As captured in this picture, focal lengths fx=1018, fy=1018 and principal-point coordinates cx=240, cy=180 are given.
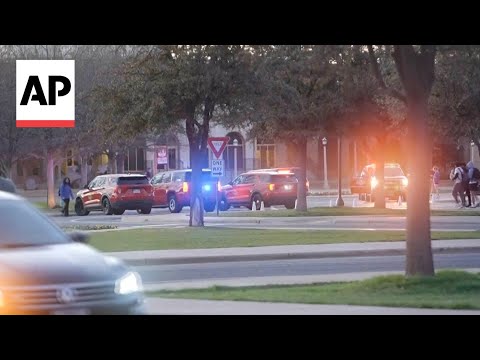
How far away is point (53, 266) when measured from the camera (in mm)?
10164

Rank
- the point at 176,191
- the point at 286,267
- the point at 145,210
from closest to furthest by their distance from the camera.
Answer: the point at 286,267 < the point at 145,210 < the point at 176,191

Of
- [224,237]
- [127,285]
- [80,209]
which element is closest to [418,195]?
[127,285]

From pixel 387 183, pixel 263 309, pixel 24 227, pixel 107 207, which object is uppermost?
pixel 387 183

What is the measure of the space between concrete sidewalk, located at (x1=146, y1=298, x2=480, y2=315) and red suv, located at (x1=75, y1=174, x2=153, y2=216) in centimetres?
2670

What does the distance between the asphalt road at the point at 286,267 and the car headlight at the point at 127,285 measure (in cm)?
793

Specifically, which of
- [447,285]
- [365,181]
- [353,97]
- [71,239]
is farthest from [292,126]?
[71,239]

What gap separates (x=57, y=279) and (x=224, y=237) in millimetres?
17103

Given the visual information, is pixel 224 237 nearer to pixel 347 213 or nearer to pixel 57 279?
pixel 347 213

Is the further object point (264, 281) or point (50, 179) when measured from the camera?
point (50, 179)

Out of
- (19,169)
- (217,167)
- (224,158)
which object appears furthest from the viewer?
(224,158)

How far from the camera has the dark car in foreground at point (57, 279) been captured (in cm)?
980
